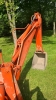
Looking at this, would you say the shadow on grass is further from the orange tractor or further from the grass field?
the orange tractor

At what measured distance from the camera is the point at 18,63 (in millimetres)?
6047

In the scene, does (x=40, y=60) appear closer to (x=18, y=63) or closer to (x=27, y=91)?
(x=18, y=63)

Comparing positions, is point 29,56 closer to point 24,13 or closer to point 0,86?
point 0,86

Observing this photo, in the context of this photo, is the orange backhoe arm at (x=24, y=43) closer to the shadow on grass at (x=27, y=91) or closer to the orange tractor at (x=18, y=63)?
the orange tractor at (x=18, y=63)

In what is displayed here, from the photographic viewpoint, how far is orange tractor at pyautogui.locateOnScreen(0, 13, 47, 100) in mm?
5387

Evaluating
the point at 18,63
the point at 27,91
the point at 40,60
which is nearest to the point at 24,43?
the point at 18,63

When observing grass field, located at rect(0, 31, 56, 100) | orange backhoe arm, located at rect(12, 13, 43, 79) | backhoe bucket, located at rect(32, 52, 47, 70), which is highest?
orange backhoe arm, located at rect(12, 13, 43, 79)

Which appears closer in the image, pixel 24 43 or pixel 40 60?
pixel 24 43

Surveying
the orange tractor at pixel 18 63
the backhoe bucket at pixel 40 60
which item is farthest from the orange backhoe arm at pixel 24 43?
the backhoe bucket at pixel 40 60

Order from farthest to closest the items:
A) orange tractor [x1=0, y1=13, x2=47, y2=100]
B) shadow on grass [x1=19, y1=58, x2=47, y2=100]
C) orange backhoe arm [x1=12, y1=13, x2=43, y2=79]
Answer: shadow on grass [x1=19, y1=58, x2=47, y2=100]
orange backhoe arm [x1=12, y1=13, x2=43, y2=79]
orange tractor [x1=0, y1=13, x2=47, y2=100]

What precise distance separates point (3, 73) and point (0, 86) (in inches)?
12.9

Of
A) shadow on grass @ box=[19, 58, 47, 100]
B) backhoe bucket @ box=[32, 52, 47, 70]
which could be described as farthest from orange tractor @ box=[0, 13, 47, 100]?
shadow on grass @ box=[19, 58, 47, 100]

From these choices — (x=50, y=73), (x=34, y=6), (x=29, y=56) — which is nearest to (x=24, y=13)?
(x=34, y=6)

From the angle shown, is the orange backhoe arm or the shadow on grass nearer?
the orange backhoe arm
